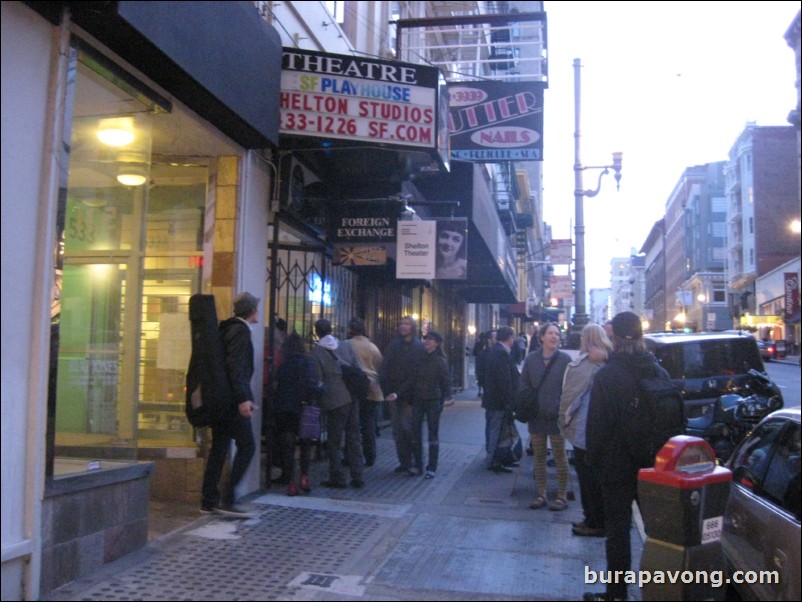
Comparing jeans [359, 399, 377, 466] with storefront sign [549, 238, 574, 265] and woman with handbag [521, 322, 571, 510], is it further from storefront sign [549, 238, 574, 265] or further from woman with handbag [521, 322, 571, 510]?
storefront sign [549, 238, 574, 265]

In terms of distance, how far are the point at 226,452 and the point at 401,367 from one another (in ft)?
10.0

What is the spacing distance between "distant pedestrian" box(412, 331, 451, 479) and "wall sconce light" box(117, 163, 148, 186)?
414 centimetres

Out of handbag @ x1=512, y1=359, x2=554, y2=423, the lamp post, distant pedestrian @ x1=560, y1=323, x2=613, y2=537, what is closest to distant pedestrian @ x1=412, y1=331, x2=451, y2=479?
handbag @ x1=512, y1=359, x2=554, y2=423

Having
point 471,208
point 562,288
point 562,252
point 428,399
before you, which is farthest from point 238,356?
point 562,288

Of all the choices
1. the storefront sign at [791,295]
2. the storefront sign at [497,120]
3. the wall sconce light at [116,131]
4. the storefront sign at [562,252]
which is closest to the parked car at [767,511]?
the wall sconce light at [116,131]

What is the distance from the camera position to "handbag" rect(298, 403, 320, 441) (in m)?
7.82

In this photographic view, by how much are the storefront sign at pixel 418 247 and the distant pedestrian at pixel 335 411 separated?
1.78m

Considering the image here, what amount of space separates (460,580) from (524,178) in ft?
124

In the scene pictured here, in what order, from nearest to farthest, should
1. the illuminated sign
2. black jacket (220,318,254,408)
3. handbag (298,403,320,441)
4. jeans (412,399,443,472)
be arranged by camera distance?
1. black jacket (220,318,254,408)
2. handbag (298,403,320,441)
3. jeans (412,399,443,472)
4. the illuminated sign

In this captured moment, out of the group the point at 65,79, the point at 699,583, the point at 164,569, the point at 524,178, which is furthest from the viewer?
the point at 524,178

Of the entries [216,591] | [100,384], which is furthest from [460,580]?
[100,384]

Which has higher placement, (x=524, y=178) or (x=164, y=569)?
(x=524, y=178)

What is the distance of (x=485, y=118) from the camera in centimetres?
1262

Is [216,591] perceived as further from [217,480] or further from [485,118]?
[485,118]
